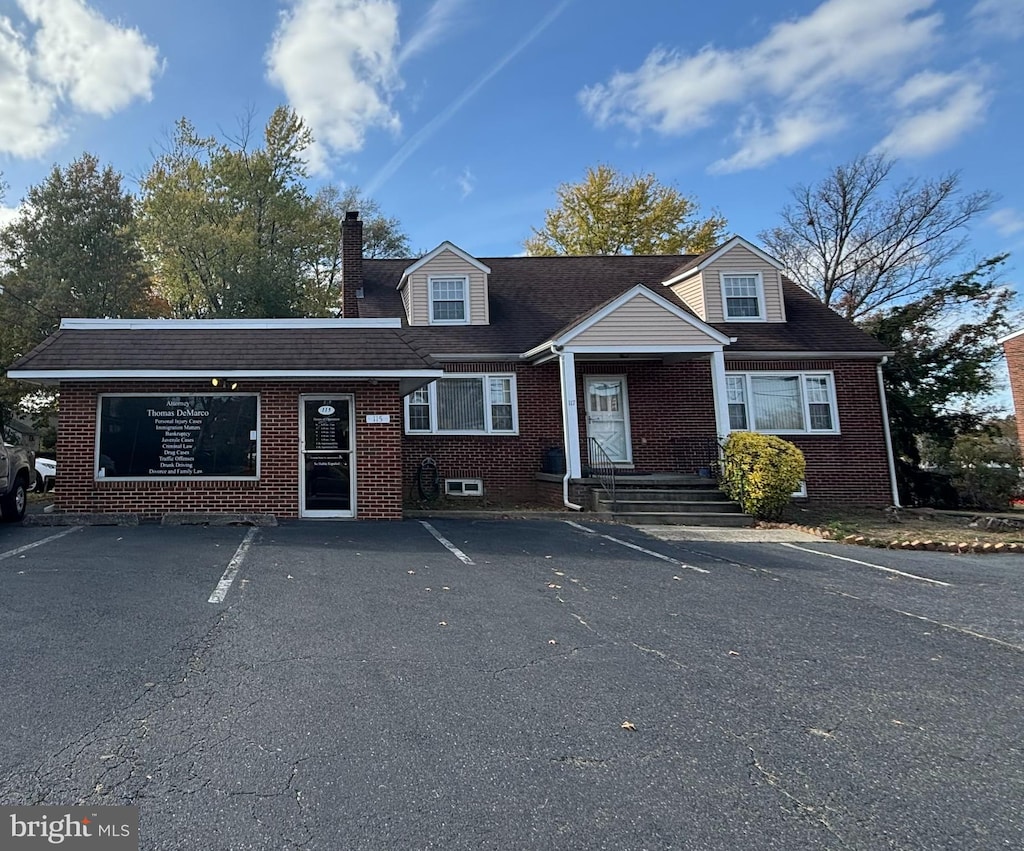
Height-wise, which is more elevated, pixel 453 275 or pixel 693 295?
pixel 453 275

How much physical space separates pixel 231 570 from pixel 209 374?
4644 millimetres

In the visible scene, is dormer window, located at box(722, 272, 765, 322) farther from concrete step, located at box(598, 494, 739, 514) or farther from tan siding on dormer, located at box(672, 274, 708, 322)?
concrete step, located at box(598, 494, 739, 514)

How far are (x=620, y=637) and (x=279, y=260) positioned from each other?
23.5 meters

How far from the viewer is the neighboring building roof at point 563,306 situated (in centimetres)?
1443

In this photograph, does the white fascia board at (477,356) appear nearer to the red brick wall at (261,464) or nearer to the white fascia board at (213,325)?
the white fascia board at (213,325)

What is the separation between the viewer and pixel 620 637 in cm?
447

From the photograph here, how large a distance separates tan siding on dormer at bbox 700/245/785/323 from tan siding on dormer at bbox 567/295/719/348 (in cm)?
337

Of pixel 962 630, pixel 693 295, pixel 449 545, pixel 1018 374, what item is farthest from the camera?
pixel 1018 374

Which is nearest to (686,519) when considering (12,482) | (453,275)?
(453,275)

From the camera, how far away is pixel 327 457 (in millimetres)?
10289

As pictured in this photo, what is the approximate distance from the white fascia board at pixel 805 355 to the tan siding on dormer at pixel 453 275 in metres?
6.41

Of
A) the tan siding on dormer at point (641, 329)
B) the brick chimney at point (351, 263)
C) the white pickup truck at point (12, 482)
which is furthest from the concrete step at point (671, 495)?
the white pickup truck at point (12, 482)

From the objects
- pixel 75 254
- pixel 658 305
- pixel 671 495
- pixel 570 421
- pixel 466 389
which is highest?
pixel 75 254

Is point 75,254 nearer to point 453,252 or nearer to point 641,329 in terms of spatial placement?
point 453,252
